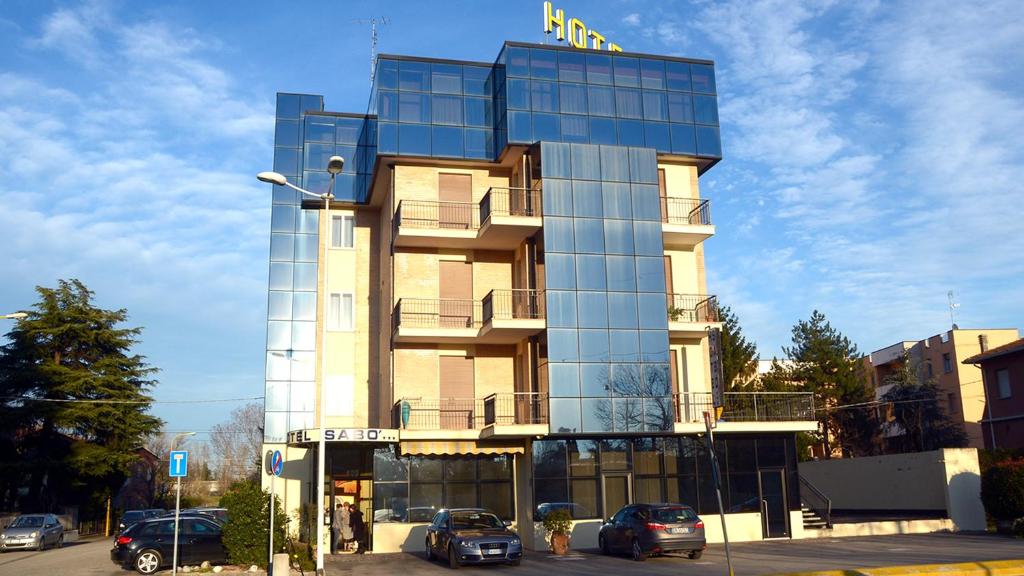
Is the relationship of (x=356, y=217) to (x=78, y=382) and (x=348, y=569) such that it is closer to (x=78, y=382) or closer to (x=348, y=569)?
(x=348, y=569)

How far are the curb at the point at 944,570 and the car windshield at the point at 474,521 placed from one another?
920cm

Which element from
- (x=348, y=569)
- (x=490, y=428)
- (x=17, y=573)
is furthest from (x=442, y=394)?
(x=17, y=573)

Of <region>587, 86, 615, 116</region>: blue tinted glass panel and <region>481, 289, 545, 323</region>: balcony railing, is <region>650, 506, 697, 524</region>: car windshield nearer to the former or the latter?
<region>481, 289, 545, 323</region>: balcony railing

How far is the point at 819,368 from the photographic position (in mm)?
56656

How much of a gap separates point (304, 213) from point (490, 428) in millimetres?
15153

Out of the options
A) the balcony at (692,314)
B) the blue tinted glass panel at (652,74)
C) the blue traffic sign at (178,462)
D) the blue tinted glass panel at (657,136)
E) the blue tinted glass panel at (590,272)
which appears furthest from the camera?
the blue tinted glass panel at (652,74)

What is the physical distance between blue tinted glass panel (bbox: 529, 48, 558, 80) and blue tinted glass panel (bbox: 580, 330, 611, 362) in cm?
1000

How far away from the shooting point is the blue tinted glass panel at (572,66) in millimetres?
32250

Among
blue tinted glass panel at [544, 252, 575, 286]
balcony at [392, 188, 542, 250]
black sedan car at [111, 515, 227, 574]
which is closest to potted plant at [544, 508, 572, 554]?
blue tinted glass panel at [544, 252, 575, 286]

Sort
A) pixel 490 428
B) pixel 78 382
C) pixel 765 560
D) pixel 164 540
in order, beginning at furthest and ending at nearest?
pixel 78 382, pixel 490 428, pixel 164 540, pixel 765 560

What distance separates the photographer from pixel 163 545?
24.0m

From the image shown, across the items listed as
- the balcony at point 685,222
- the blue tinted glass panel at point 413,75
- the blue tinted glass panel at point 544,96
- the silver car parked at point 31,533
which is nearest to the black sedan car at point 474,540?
the balcony at point 685,222

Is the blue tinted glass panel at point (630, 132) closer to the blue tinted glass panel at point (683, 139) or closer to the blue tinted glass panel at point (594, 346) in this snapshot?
the blue tinted glass panel at point (683, 139)

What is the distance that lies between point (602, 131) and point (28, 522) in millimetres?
30702
